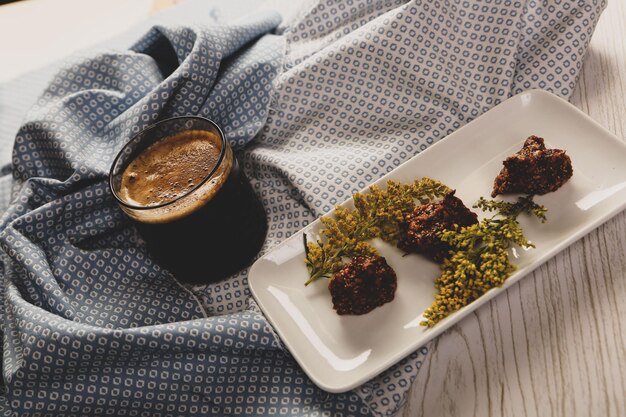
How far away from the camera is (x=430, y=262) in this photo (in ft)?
3.42

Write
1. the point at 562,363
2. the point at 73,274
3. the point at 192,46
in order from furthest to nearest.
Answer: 1. the point at 192,46
2. the point at 73,274
3. the point at 562,363

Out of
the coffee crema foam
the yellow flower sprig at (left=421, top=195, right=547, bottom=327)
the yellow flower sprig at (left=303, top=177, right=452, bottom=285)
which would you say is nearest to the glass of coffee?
the coffee crema foam

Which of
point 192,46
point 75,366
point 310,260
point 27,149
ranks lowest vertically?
point 75,366

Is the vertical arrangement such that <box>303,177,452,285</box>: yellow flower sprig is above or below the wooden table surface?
above

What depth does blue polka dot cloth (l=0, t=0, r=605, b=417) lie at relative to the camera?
3.33 ft

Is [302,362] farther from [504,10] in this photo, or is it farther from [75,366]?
[504,10]

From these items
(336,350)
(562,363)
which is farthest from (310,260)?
(562,363)

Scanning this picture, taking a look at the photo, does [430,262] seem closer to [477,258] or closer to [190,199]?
[477,258]

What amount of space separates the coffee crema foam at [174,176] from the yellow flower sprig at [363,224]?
211 millimetres

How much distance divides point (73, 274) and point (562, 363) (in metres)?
0.93

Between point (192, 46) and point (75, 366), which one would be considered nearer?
point (75, 366)

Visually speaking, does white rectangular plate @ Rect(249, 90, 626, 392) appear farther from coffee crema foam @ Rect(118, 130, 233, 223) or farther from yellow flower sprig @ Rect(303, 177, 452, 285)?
coffee crema foam @ Rect(118, 130, 233, 223)

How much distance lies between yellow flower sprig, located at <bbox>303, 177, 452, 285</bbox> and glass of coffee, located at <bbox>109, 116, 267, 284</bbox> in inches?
5.7

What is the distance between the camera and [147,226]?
1029 millimetres
